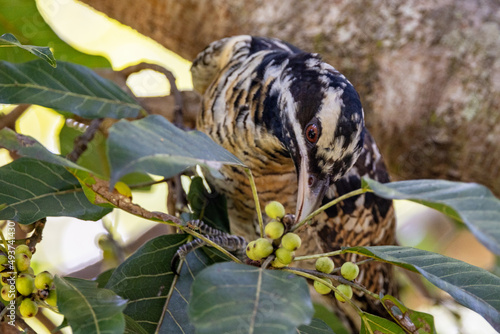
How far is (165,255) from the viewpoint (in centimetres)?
119

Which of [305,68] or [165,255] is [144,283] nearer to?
[165,255]

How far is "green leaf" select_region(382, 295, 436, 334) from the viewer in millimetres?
967

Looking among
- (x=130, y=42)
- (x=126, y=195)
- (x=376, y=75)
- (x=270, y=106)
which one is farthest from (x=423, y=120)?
(x=130, y=42)

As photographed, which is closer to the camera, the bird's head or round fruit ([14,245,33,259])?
round fruit ([14,245,33,259])

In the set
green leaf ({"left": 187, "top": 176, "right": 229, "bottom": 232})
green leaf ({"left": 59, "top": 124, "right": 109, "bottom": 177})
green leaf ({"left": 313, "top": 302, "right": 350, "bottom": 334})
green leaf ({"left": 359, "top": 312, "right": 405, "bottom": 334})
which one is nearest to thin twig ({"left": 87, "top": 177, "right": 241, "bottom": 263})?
green leaf ({"left": 359, "top": 312, "right": 405, "bottom": 334})

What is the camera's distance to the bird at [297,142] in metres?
1.31

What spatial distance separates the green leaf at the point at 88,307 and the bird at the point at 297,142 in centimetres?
47

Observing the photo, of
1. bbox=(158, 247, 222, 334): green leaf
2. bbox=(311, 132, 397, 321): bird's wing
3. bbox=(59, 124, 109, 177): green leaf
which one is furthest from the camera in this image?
bbox=(59, 124, 109, 177): green leaf

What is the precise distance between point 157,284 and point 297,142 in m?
0.53

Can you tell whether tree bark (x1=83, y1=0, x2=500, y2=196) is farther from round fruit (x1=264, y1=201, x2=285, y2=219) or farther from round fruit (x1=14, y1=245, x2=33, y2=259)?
round fruit (x1=14, y1=245, x2=33, y2=259)

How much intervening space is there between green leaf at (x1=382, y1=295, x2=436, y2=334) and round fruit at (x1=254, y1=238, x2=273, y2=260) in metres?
0.26

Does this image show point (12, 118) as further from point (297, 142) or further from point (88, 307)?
point (88, 307)

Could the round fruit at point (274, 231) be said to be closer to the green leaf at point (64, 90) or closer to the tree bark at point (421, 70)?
the green leaf at point (64, 90)

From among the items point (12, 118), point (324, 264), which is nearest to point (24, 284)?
point (324, 264)
